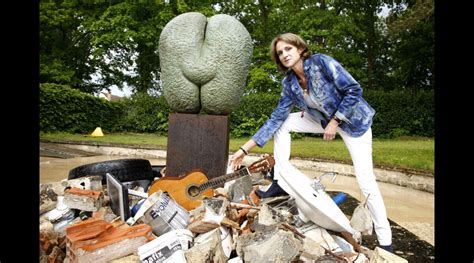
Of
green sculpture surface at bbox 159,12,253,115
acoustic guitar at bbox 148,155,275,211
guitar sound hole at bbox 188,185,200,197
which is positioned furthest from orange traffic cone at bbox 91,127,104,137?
guitar sound hole at bbox 188,185,200,197

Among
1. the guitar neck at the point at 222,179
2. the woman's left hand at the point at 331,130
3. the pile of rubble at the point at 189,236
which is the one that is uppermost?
the woman's left hand at the point at 331,130

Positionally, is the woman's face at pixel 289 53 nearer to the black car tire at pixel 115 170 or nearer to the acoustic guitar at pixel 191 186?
the acoustic guitar at pixel 191 186

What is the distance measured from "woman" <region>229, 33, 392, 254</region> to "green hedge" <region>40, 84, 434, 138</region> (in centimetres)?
1026

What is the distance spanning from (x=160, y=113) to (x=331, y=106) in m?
11.6

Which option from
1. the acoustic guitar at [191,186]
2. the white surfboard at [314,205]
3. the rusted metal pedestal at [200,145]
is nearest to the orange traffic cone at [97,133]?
the rusted metal pedestal at [200,145]

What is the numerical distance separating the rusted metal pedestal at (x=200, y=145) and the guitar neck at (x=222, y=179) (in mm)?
438

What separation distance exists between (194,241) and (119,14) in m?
15.5

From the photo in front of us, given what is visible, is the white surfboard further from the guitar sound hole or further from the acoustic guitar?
the guitar sound hole

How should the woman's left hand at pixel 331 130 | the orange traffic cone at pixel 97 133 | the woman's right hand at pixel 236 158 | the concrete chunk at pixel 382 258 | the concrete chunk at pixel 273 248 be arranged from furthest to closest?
the orange traffic cone at pixel 97 133 → the woman's right hand at pixel 236 158 → the woman's left hand at pixel 331 130 → the concrete chunk at pixel 382 258 → the concrete chunk at pixel 273 248

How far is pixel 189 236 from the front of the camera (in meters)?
2.18

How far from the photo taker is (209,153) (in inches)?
144

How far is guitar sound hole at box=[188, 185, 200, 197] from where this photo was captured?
10.4 feet

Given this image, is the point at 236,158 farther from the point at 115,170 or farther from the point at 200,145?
the point at 115,170

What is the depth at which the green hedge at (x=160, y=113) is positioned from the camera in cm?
1280
